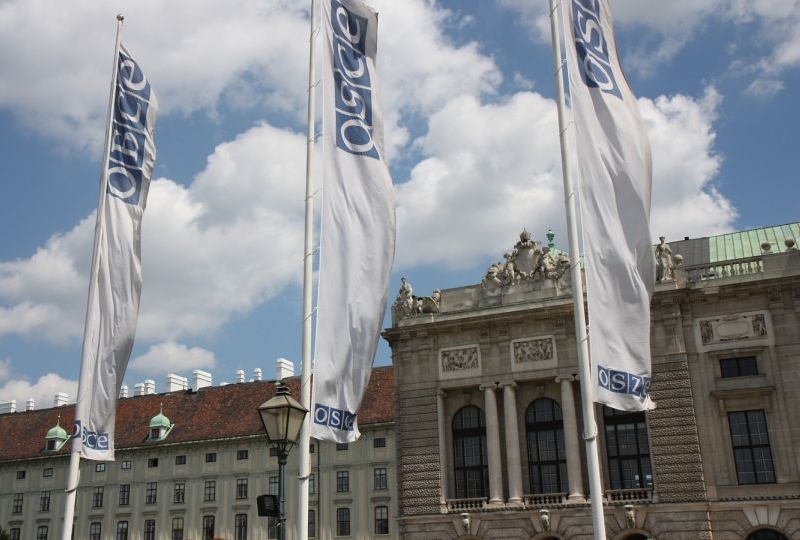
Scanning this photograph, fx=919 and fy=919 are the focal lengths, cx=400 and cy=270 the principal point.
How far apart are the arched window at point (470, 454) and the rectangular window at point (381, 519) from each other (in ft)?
84.6

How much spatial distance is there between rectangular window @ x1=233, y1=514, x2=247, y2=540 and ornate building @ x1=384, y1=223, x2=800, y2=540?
32081 millimetres

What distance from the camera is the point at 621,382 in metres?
20.9

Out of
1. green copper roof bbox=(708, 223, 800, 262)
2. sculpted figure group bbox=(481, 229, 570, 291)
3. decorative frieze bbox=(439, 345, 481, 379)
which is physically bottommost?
decorative frieze bbox=(439, 345, 481, 379)

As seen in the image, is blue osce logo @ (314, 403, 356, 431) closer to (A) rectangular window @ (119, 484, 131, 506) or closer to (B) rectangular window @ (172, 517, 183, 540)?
(B) rectangular window @ (172, 517, 183, 540)

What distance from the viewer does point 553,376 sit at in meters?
49.8

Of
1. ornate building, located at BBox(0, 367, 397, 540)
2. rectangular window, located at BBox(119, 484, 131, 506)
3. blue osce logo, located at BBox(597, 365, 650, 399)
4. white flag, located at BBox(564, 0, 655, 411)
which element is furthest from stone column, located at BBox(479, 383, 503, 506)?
rectangular window, located at BBox(119, 484, 131, 506)

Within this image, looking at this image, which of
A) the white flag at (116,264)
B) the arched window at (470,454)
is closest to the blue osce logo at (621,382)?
the white flag at (116,264)

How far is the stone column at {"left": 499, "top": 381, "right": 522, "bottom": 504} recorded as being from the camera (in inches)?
1929

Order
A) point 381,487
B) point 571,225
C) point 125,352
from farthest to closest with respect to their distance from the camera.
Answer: point 381,487, point 125,352, point 571,225

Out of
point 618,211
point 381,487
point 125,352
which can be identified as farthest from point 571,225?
point 381,487

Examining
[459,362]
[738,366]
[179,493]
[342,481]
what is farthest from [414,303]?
[179,493]

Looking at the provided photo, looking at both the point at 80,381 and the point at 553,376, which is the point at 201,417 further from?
the point at 80,381

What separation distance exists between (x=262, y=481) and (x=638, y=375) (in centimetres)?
6325

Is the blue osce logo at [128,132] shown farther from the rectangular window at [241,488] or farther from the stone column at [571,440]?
the rectangular window at [241,488]
